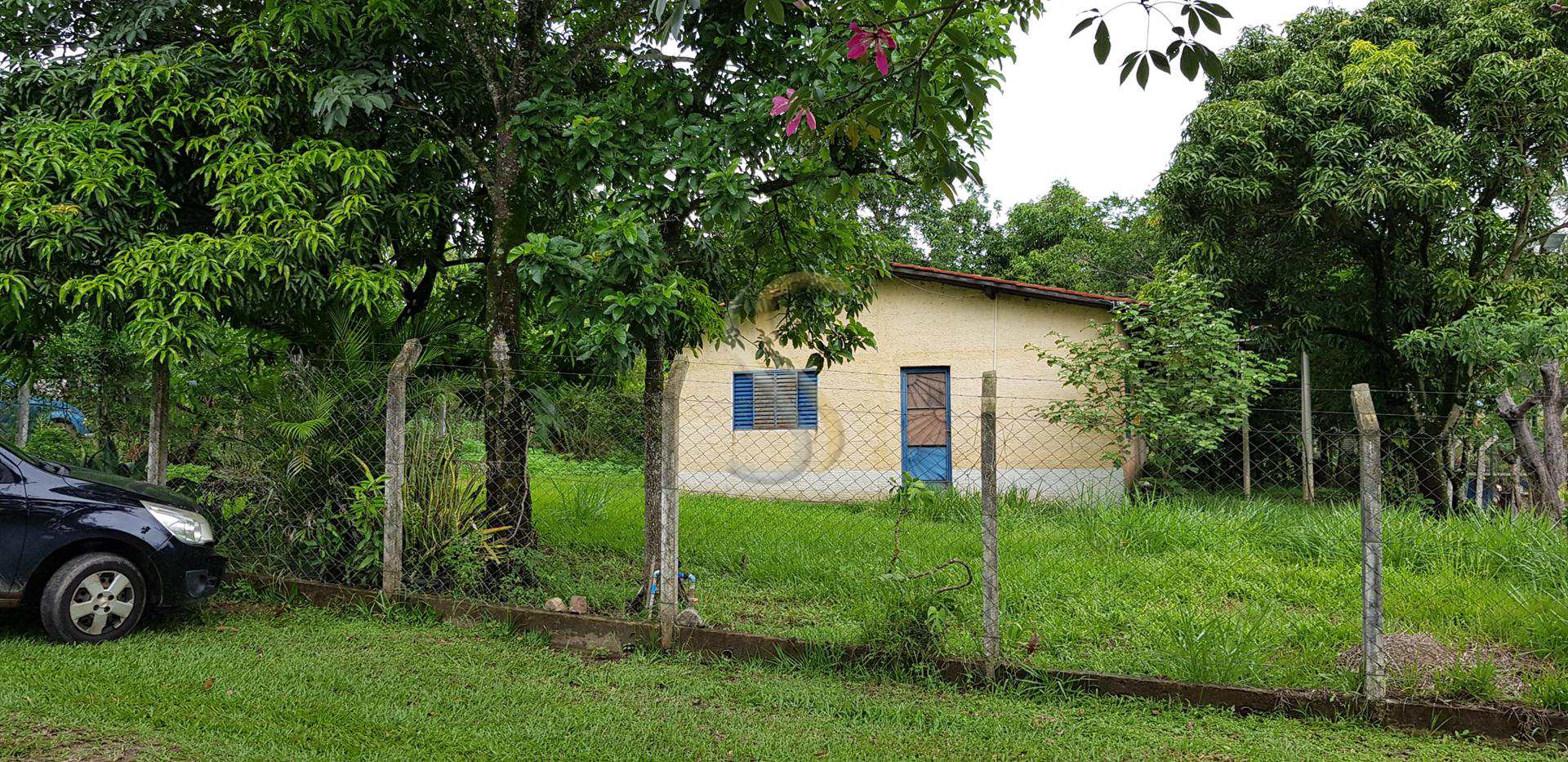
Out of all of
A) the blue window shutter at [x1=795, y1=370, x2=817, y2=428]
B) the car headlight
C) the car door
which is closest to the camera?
the car door

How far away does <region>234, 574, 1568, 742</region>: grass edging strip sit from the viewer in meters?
3.96

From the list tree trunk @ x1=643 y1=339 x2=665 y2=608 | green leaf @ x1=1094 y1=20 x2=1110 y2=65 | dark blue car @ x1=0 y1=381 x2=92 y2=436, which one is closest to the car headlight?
tree trunk @ x1=643 y1=339 x2=665 y2=608

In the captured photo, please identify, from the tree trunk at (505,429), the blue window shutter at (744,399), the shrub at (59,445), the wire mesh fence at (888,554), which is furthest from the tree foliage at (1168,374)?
the shrub at (59,445)

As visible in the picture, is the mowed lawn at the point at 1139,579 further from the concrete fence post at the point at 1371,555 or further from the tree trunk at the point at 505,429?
the tree trunk at the point at 505,429

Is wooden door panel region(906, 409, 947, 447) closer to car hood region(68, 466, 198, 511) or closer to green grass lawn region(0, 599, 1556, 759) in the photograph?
green grass lawn region(0, 599, 1556, 759)

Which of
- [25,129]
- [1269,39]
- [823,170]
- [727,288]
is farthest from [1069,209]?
[25,129]

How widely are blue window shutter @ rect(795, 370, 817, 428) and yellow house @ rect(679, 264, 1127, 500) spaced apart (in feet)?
0.05

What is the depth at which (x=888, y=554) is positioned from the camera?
7340 mm

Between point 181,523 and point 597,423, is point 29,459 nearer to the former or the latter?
point 181,523

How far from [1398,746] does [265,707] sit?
4805 millimetres

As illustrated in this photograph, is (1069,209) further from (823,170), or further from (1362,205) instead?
(823,170)

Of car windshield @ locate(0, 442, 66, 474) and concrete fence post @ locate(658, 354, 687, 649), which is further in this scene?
car windshield @ locate(0, 442, 66, 474)

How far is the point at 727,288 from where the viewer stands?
23.5ft

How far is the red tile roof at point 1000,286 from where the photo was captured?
470 inches
